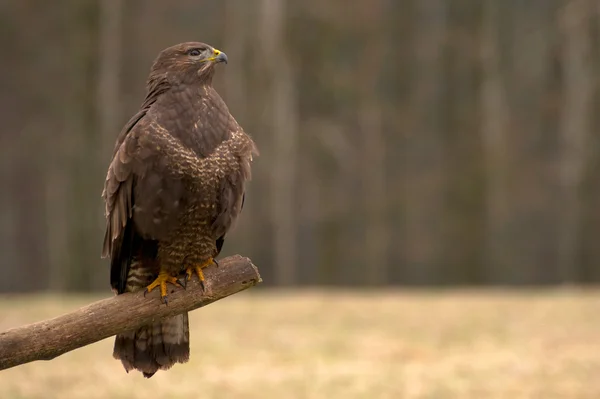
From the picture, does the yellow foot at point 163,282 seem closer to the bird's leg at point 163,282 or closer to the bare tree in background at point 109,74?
the bird's leg at point 163,282

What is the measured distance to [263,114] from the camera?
9.23m

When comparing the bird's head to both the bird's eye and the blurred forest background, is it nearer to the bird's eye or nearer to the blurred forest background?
the bird's eye

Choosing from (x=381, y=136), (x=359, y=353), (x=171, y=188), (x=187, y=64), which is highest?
(x=187, y=64)

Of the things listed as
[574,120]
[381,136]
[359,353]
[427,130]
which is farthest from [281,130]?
[359,353]

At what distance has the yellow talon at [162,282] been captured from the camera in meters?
2.79

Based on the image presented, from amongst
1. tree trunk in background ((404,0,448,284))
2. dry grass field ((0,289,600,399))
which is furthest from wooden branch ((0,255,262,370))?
tree trunk in background ((404,0,448,284))

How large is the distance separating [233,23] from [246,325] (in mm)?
3932

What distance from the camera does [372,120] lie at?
9.34 metres

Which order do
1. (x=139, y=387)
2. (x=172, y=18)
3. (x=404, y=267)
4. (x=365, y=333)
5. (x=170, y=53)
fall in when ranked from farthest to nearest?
(x=404, y=267)
(x=172, y=18)
(x=365, y=333)
(x=139, y=387)
(x=170, y=53)

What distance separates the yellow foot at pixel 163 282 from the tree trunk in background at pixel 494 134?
7127 mm

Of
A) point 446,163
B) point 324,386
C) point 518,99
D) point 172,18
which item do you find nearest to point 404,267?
point 446,163

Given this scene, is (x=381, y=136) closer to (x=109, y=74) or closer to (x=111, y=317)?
(x=109, y=74)

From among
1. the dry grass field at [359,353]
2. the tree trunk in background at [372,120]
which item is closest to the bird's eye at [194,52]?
the dry grass field at [359,353]

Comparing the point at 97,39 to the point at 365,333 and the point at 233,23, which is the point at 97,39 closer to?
the point at 233,23
